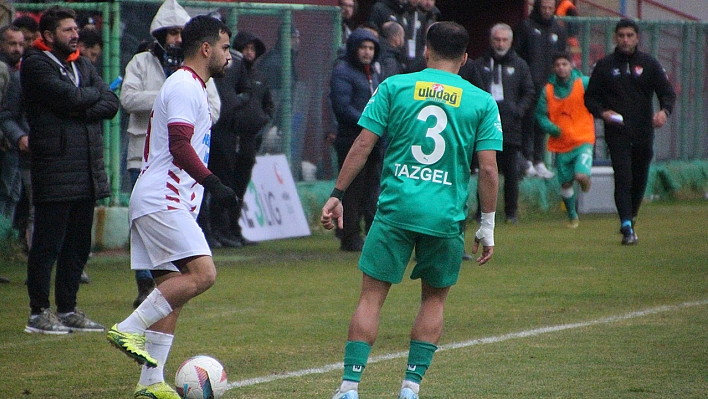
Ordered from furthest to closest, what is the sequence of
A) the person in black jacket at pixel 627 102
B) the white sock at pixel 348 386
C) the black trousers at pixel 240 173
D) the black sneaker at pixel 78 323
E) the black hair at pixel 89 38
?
the black trousers at pixel 240 173 < the person in black jacket at pixel 627 102 < the black hair at pixel 89 38 < the black sneaker at pixel 78 323 < the white sock at pixel 348 386

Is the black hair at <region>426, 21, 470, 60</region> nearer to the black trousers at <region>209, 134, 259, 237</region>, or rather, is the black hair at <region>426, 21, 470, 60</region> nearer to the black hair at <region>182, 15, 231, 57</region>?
the black hair at <region>182, 15, 231, 57</region>

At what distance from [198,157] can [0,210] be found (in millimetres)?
6728

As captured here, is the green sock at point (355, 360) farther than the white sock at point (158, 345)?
No

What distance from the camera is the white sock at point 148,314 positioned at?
5.89m

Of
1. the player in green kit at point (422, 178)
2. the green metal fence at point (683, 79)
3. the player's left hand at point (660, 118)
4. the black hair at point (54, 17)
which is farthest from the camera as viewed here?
the green metal fence at point (683, 79)

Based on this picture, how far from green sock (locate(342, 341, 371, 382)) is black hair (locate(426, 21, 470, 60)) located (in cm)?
149

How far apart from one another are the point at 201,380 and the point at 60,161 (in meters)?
2.72

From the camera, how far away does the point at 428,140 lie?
580cm

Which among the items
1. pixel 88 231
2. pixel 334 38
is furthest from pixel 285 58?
pixel 88 231

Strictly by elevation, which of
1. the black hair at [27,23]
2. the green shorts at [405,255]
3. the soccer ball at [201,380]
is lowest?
the soccer ball at [201,380]

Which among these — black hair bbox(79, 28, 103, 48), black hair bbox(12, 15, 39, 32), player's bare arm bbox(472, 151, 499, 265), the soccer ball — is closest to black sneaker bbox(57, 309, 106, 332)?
the soccer ball

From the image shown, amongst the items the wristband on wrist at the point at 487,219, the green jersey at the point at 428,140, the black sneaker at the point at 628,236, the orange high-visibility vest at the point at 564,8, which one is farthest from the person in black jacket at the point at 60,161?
the orange high-visibility vest at the point at 564,8

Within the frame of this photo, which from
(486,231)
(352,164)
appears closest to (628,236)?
(486,231)

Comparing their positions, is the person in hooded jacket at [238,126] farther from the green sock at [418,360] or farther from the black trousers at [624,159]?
the green sock at [418,360]
